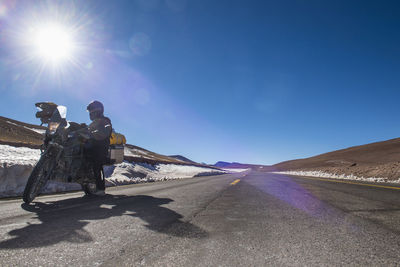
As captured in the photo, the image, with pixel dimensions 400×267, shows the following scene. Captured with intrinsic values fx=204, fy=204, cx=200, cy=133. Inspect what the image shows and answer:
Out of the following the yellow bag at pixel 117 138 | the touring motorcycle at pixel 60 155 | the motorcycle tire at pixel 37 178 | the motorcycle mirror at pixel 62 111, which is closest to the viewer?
the motorcycle tire at pixel 37 178

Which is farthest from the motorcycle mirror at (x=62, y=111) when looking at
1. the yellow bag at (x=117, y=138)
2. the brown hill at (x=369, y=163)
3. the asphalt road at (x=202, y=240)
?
the brown hill at (x=369, y=163)

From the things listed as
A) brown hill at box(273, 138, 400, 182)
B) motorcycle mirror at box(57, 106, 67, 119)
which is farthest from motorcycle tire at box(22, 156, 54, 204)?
brown hill at box(273, 138, 400, 182)

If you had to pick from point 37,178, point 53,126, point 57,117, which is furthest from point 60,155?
point 57,117

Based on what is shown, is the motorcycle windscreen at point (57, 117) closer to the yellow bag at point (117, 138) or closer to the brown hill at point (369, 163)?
the yellow bag at point (117, 138)

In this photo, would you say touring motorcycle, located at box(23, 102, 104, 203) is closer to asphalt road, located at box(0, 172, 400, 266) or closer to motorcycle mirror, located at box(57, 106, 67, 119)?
motorcycle mirror, located at box(57, 106, 67, 119)

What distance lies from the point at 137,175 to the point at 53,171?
12.3m

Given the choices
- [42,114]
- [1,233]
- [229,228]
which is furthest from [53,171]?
[229,228]

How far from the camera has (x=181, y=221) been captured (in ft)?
8.25

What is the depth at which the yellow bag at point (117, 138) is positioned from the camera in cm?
678

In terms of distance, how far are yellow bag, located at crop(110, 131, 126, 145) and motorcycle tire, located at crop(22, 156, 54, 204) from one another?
242cm

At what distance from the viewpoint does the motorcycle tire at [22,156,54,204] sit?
404cm

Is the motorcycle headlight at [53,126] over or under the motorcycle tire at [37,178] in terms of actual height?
over

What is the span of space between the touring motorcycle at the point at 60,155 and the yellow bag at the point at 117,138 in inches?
45.5

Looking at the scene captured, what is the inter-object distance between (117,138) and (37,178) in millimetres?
2988
